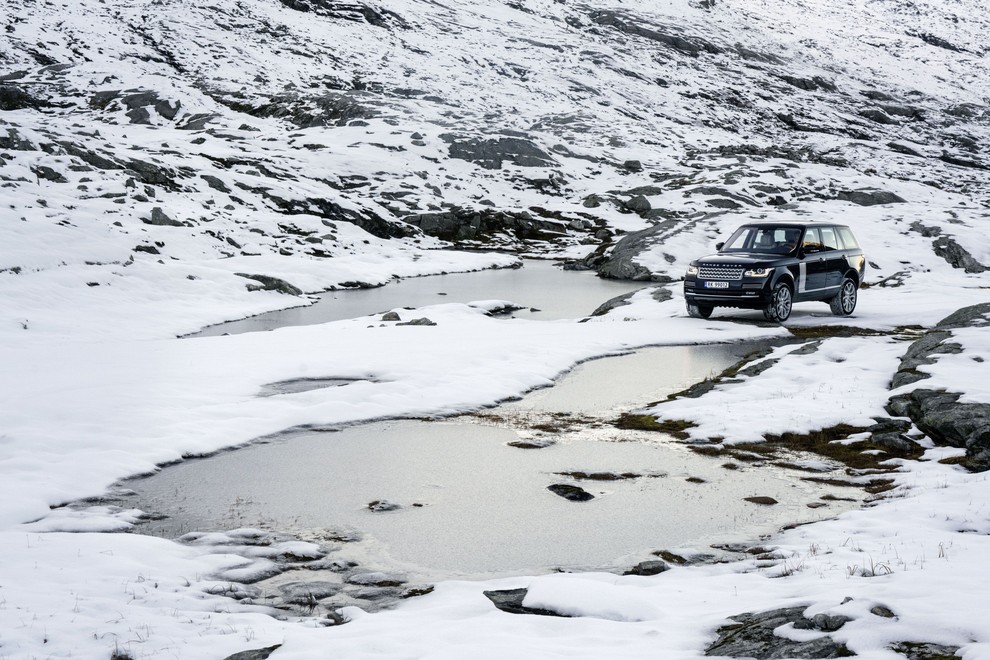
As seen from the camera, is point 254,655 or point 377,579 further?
point 377,579

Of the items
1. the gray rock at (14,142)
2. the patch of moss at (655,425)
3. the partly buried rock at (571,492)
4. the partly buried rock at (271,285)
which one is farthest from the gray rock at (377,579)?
the gray rock at (14,142)

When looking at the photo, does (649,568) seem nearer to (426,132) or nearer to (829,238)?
(829,238)

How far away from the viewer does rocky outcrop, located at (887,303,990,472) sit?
10.0m

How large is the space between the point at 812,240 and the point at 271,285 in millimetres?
19546

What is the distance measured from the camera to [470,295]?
3145 cm

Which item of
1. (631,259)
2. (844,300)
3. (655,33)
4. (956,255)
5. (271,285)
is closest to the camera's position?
(844,300)

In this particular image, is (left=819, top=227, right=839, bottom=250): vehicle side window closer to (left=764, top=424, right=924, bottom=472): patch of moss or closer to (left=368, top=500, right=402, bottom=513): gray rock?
(left=764, top=424, right=924, bottom=472): patch of moss

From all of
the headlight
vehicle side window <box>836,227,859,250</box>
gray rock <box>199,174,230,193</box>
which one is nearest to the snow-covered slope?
gray rock <box>199,174,230,193</box>

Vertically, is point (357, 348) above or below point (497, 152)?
below

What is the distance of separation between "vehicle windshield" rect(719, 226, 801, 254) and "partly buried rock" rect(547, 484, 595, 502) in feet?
46.3

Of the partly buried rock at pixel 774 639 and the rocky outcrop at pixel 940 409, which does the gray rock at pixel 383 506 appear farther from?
the rocky outcrop at pixel 940 409

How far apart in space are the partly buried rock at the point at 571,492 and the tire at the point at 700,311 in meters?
14.0

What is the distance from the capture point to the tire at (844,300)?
22.7 m

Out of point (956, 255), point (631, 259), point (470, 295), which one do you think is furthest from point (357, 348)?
point (956, 255)
